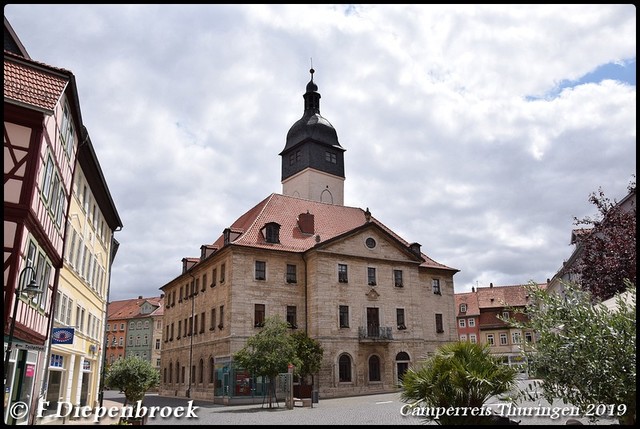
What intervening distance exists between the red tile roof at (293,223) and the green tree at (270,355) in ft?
29.5

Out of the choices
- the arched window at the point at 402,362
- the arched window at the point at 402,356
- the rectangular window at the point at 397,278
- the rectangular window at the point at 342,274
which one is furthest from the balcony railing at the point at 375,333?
the rectangular window at the point at 397,278

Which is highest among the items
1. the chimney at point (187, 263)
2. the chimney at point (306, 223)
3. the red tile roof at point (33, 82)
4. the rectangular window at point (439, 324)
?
the chimney at point (306, 223)

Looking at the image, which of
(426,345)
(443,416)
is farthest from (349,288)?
(443,416)

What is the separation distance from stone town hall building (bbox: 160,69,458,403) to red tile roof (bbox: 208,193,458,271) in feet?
0.33

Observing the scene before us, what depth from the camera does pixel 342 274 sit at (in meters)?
39.5

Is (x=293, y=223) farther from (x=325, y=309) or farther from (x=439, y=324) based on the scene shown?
(x=439, y=324)

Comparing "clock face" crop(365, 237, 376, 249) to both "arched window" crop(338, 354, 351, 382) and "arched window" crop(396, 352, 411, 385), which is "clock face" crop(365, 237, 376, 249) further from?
"arched window" crop(338, 354, 351, 382)

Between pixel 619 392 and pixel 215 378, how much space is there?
2869 cm

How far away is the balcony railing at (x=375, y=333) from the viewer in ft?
126

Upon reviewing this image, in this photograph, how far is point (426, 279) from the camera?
45281 mm

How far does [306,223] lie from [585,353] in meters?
31.9

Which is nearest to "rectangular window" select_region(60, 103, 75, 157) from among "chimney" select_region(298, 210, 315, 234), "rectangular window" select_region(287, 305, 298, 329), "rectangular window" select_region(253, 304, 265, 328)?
"rectangular window" select_region(253, 304, 265, 328)

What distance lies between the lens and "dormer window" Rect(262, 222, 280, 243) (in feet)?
128

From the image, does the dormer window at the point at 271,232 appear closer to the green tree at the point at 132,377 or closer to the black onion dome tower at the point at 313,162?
the black onion dome tower at the point at 313,162
